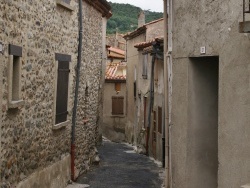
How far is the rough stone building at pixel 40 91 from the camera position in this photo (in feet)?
24.2

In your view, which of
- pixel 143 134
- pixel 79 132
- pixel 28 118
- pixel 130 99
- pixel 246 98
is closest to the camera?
pixel 246 98

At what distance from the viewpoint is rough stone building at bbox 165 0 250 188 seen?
5.84m

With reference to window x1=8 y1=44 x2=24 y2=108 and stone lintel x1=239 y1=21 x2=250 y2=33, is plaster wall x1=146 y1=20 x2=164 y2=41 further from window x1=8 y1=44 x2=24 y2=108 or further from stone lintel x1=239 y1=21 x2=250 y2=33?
stone lintel x1=239 y1=21 x2=250 y2=33

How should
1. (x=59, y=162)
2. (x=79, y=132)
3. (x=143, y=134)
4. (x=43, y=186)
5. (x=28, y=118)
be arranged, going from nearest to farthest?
(x=28, y=118) → (x=43, y=186) → (x=59, y=162) → (x=79, y=132) → (x=143, y=134)

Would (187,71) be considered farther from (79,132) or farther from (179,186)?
(79,132)

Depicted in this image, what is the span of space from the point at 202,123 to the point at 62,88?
4.57m

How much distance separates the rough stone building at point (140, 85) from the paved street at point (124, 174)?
1.18 metres

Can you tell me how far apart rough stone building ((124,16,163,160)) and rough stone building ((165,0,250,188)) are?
29.0 ft

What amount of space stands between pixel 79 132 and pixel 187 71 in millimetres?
6380

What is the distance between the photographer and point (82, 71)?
13102 millimetres

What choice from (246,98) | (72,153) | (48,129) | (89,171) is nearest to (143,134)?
(89,171)

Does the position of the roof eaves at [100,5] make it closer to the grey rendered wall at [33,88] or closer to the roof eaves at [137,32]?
the grey rendered wall at [33,88]

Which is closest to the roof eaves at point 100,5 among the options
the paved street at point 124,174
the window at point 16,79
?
the paved street at point 124,174

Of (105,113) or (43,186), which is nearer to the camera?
(43,186)
